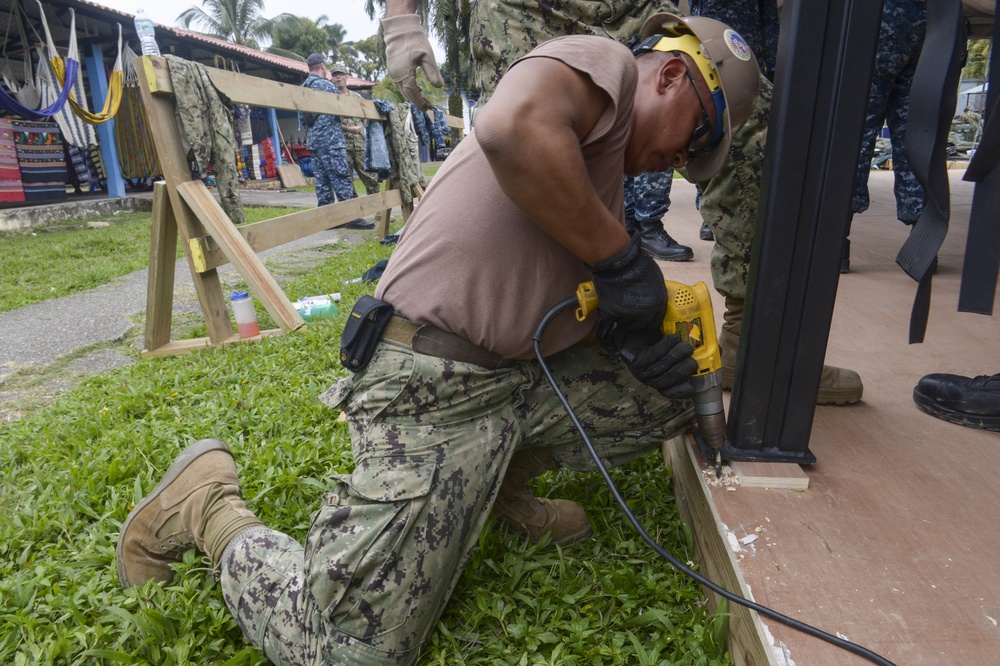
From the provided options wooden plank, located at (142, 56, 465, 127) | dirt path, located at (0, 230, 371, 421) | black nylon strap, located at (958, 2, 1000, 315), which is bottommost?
dirt path, located at (0, 230, 371, 421)

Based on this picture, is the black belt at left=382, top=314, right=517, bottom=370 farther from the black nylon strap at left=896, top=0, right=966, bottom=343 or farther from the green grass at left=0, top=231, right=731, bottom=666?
the black nylon strap at left=896, top=0, right=966, bottom=343

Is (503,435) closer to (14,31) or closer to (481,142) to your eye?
(481,142)

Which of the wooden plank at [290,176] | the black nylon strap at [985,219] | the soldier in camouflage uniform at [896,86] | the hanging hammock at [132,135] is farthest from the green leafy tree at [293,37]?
the black nylon strap at [985,219]

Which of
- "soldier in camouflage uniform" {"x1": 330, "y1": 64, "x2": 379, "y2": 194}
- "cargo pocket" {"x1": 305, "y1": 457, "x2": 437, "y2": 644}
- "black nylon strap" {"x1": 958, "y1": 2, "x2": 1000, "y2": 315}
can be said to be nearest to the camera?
"black nylon strap" {"x1": 958, "y1": 2, "x2": 1000, "y2": 315}

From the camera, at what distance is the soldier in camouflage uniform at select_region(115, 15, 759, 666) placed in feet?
4.26

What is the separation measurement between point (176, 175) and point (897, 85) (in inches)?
159

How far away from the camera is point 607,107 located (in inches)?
51.9

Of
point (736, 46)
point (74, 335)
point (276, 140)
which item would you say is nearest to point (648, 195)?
point (736, 46)

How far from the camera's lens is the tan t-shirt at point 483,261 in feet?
4.83

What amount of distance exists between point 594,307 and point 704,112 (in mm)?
509

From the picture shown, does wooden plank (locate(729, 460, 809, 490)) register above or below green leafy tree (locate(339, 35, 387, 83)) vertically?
below

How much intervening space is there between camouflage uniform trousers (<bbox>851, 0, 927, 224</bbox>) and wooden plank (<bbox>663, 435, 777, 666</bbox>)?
1692mm

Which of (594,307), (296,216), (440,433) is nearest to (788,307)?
(594,307)

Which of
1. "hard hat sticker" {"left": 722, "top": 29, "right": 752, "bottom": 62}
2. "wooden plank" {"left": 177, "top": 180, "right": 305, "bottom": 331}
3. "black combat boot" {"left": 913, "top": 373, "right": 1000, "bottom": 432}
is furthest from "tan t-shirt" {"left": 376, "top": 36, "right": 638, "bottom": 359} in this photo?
"wooden plank" {"left": 177, "top": 180, "right": 305, "bottom": 331}
